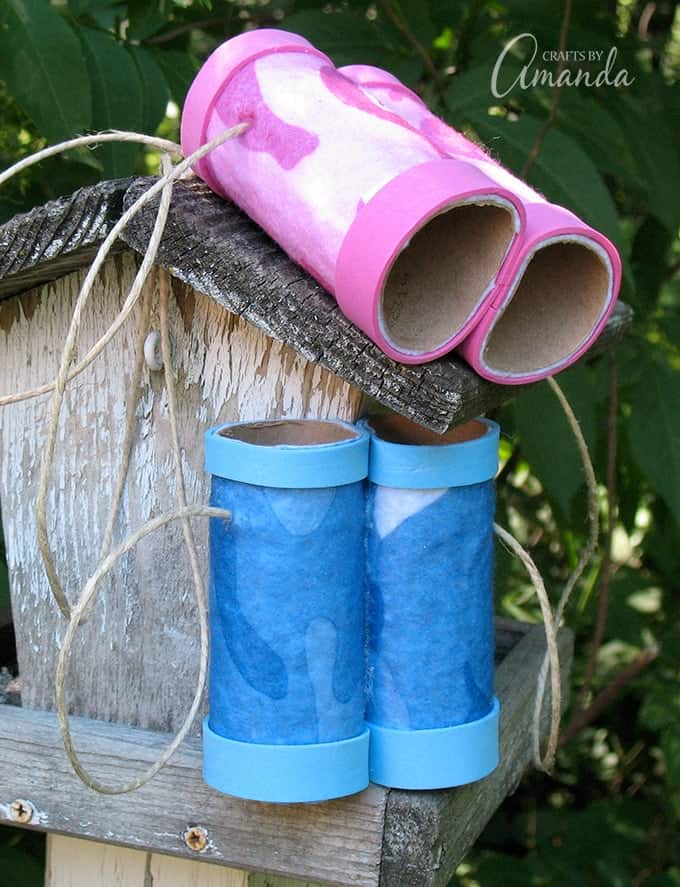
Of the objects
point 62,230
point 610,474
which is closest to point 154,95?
point 62,230

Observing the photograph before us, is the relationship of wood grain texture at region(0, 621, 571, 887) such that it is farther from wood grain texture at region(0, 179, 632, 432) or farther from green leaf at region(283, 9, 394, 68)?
green leaf at region(283, 9, 394, 68)

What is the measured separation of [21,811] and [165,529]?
0.74 ft

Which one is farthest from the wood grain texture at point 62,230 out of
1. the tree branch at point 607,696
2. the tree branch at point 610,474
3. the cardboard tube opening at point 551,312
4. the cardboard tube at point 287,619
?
the tree branch at point 607,696

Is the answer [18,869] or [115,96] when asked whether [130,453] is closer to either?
[115,96]

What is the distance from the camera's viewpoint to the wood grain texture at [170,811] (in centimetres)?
85

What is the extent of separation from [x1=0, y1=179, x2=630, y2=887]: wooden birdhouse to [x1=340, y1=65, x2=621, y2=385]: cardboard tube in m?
0.03

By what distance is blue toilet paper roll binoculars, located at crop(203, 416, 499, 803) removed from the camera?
79 cm

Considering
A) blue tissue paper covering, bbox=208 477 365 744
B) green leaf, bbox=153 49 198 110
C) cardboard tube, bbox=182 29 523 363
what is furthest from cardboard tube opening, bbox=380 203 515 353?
green leaf, bbox=153 49 198 110

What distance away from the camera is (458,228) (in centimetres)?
80

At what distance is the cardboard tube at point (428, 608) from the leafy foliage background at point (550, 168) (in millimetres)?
370

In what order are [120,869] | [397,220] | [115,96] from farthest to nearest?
1. [115,96]
2. [120,869]
3. [397,220]

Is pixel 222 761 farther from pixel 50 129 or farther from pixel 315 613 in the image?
pixel 50 129

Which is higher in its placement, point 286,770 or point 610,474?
point 286,770

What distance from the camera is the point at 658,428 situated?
1.41 m
